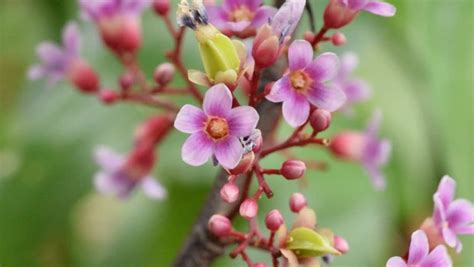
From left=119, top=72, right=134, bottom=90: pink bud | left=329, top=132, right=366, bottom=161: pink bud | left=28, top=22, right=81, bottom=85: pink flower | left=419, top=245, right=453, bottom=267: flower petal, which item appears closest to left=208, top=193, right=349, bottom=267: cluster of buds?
left=419, top=245, right=453, bottom=267: flower petal

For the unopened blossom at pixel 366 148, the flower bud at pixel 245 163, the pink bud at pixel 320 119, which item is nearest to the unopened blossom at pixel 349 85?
the unopened blossom at pixel 366 148

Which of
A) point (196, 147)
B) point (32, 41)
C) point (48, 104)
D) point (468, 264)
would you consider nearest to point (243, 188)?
point (196, 147)

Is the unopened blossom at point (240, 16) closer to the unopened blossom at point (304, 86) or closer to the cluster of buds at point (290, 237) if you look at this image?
the unopened blossom at point (304, 86)

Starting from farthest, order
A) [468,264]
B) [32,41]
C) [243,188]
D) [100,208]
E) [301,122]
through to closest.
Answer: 1. [32,41]
2. [100,208]
3. [468,264]
4. [243,188]
5. [301,122]

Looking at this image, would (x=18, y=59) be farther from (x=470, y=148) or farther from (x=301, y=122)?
(x=301, y=122)

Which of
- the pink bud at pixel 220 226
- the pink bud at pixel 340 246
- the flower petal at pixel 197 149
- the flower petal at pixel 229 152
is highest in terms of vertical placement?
the flower petal at pixel 229 152

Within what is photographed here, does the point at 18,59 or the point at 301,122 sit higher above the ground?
the point at 301,122

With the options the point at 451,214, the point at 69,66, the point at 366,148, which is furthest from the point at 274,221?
the point at 69,66
